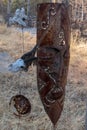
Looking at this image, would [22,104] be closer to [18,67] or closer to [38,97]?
[38,97]

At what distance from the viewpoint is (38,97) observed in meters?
2.84

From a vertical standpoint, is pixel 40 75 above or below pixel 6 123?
above

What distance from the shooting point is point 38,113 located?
8.27 ft

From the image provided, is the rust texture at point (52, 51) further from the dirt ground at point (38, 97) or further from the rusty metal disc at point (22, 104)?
the dirt ground at point (38, 97)

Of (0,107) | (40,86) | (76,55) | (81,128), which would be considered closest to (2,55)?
(76,55)

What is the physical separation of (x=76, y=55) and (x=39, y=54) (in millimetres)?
3542

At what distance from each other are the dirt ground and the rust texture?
98 cm

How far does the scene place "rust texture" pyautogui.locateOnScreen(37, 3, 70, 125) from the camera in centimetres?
123

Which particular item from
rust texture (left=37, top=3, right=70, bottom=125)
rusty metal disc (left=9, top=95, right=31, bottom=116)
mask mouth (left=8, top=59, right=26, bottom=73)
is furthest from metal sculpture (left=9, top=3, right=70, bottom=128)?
mask mouth (left=8, top=59, right=26, bottom=73)

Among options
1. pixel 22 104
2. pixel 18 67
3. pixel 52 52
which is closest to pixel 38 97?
pixel 18 67

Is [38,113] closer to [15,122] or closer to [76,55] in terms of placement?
[15,122]

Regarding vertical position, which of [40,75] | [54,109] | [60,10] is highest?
[60,10]

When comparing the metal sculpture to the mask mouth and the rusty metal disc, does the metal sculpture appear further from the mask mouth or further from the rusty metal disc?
the mask mouth

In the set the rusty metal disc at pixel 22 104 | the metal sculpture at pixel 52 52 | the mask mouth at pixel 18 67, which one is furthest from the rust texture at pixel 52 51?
the mask mouth at pixel 18 67
